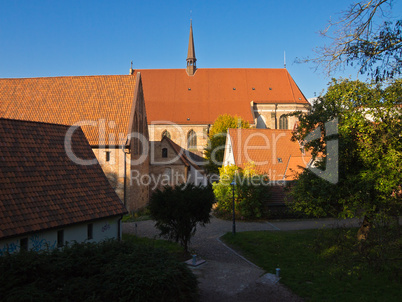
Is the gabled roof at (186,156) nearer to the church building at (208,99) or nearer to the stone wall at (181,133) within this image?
the stone wall at (181,133)

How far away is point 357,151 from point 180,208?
695cm

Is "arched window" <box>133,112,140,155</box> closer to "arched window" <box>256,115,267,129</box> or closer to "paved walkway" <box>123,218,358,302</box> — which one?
"paved walkway" <box>123,218,358,302</box>

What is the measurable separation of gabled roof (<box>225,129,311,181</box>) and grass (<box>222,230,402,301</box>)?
10.5 metres

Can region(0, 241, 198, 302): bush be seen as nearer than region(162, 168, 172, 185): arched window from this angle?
Yes

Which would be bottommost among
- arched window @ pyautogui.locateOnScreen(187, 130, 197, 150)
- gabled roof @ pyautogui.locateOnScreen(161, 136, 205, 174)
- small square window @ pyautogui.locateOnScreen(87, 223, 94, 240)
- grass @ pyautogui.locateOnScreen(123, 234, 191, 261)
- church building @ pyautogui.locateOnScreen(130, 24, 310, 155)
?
grass @ pyautogui.locateOnScreen(123, 234, 191, 261)

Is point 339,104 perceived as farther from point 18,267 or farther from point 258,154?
point 258,154

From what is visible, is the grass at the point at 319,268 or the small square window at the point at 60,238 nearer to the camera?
the grass at the point at 319,268

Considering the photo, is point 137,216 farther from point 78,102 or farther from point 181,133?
point 181,133

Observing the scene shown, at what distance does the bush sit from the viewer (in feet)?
21.1

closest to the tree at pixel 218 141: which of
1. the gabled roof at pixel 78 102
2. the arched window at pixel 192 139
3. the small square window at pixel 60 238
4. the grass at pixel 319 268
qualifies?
the arched window at pixel 192 139

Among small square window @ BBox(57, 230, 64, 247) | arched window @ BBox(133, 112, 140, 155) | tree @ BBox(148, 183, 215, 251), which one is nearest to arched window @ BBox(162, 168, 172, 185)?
arched window @ BBox(133, 112, 140, 155)

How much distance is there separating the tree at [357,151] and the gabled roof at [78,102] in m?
14.3

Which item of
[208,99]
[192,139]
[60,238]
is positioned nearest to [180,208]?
[60,238]

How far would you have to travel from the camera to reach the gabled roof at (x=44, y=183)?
10.5 meters
